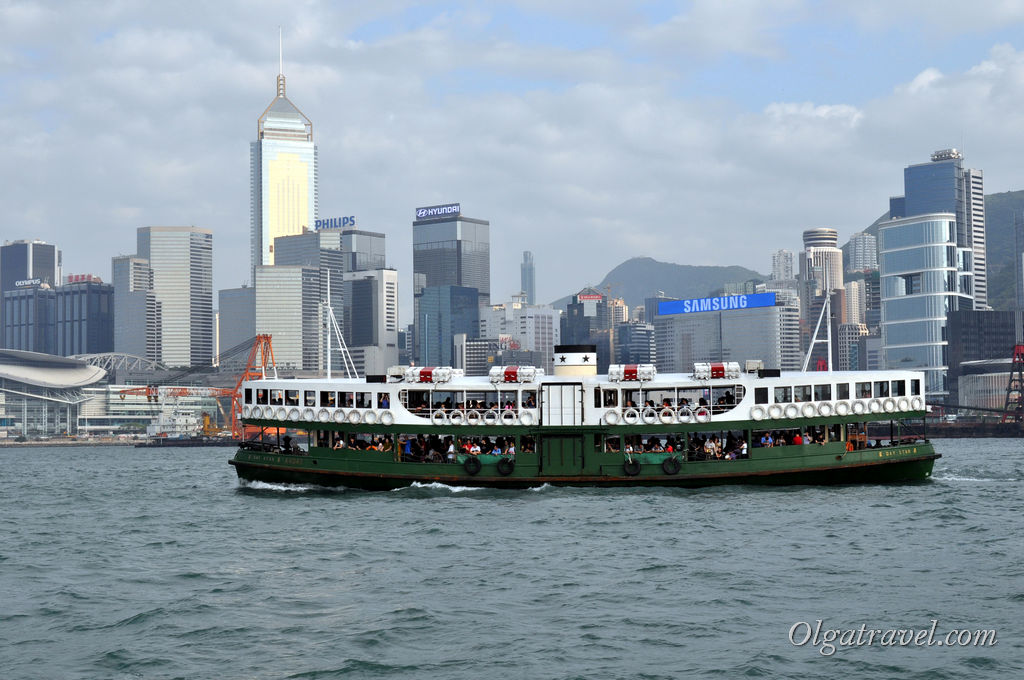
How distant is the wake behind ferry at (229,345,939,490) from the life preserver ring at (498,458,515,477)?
4 cm

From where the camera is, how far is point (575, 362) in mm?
46594

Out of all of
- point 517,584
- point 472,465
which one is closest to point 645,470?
point 472,465

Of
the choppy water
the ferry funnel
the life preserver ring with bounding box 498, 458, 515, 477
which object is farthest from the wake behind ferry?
the choppy water

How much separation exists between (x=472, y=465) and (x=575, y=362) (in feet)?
21.0

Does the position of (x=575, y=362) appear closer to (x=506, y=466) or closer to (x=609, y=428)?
(x=609, y=428)

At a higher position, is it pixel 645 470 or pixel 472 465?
pixel 472 465

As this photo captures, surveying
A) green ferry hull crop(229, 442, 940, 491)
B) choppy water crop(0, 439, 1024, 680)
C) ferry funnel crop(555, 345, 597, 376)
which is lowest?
choppy water crop(0, 439, 1024, 680)

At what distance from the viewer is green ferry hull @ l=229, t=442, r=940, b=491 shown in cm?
4331

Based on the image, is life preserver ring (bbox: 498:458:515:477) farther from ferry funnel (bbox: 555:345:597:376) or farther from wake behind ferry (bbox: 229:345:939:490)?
ferry funnel (bbox: 555:345:597:376)

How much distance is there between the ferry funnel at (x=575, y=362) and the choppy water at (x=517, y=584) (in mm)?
5659

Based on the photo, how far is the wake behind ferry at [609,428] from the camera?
43.5 metres

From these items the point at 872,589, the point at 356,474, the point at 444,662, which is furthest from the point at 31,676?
the point at 356,474

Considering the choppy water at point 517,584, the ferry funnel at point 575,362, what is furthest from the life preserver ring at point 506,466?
the ferry funnel at point 575,362

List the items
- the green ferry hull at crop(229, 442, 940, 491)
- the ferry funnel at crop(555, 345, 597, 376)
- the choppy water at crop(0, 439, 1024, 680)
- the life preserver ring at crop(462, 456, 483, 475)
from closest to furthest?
the choppy water at crop(0, 439, 1024, 680) < the green ferry hull at crop(229, 442, 940, 491) < the life preserver ring at crop(462, 456, 483, 475) < the ferry funnel at crop(555, 345, 597, 376)
